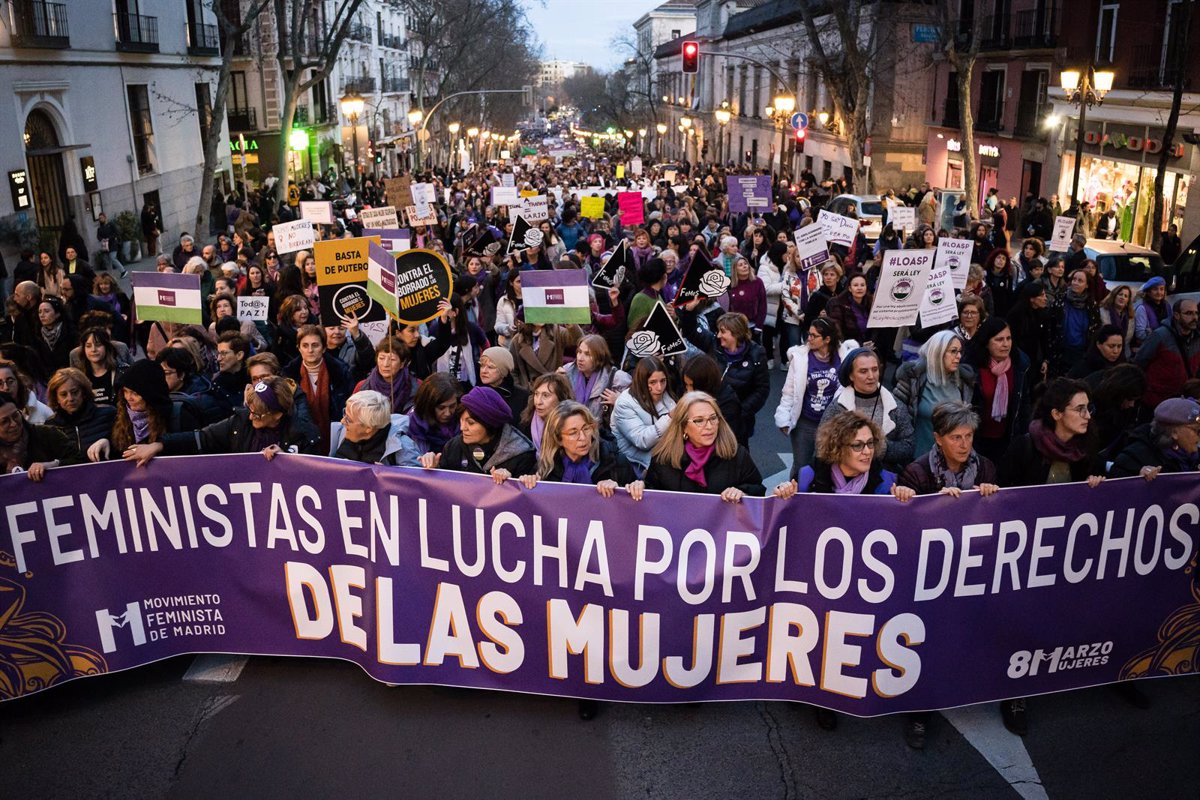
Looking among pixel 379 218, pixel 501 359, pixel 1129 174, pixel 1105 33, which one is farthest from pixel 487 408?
pixel 1105 33

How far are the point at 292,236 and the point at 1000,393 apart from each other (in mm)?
8940

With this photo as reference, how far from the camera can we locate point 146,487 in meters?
5.36

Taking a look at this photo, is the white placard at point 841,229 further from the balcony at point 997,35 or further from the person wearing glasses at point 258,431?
the balcony at point 997,35

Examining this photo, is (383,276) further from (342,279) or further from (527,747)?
(527,747)

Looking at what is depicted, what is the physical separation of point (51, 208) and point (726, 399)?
23518mm

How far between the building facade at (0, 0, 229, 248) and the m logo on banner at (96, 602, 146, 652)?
19.8 meters

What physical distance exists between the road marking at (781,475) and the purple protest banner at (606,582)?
11.4 feet

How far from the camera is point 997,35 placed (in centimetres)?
3391

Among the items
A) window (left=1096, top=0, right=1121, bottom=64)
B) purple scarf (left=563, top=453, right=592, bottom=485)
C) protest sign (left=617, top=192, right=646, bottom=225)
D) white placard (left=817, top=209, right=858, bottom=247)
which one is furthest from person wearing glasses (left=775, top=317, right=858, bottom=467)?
window (left=1096, top=0, right=1121, bottom=64)

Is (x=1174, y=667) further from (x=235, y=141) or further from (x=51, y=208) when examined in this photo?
(x=235, y=141)

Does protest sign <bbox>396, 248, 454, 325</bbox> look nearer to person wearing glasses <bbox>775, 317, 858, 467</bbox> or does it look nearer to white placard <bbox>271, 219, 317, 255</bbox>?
person wearing glasses <bbox>775, 317, 858, 467</bbox>

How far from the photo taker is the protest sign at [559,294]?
27.6 feet

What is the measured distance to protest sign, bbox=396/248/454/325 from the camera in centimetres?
793

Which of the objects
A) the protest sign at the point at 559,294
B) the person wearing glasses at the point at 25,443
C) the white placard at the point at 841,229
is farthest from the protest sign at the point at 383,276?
the white placard at the point at 841,229
